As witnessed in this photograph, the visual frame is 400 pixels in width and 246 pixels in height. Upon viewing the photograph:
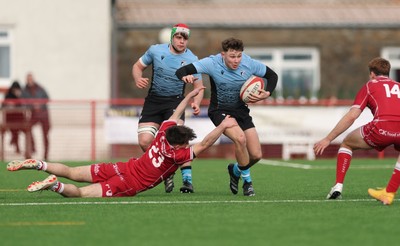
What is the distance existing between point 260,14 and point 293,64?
81.3 inches

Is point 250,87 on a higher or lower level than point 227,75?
lower

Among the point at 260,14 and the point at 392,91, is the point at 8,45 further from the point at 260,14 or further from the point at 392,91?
the point at 392,91

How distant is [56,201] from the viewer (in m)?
12.9

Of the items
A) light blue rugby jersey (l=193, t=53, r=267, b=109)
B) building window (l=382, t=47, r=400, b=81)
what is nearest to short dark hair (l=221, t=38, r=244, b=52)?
light blue rugby jersey (l=193, t=53, r=267, b=109)

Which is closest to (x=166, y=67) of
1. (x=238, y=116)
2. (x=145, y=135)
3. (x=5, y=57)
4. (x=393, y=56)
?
(x=145, y=135)

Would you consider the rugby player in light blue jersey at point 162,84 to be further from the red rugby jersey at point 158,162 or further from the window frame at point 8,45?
the window frame at point 8,45

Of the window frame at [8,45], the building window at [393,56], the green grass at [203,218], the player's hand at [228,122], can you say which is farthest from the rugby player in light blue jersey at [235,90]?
the building window at [393,56]

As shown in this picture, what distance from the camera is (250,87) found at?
13953 millimetres

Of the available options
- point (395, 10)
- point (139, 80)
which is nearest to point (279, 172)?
point (139, 80)

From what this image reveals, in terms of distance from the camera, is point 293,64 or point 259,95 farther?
point 293,64

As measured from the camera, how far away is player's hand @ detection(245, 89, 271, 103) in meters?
13.8

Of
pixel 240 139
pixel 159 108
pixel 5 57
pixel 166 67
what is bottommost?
pixel 240 139

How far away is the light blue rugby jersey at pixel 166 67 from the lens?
597 inches

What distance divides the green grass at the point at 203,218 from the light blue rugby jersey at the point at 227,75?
1113 mm
